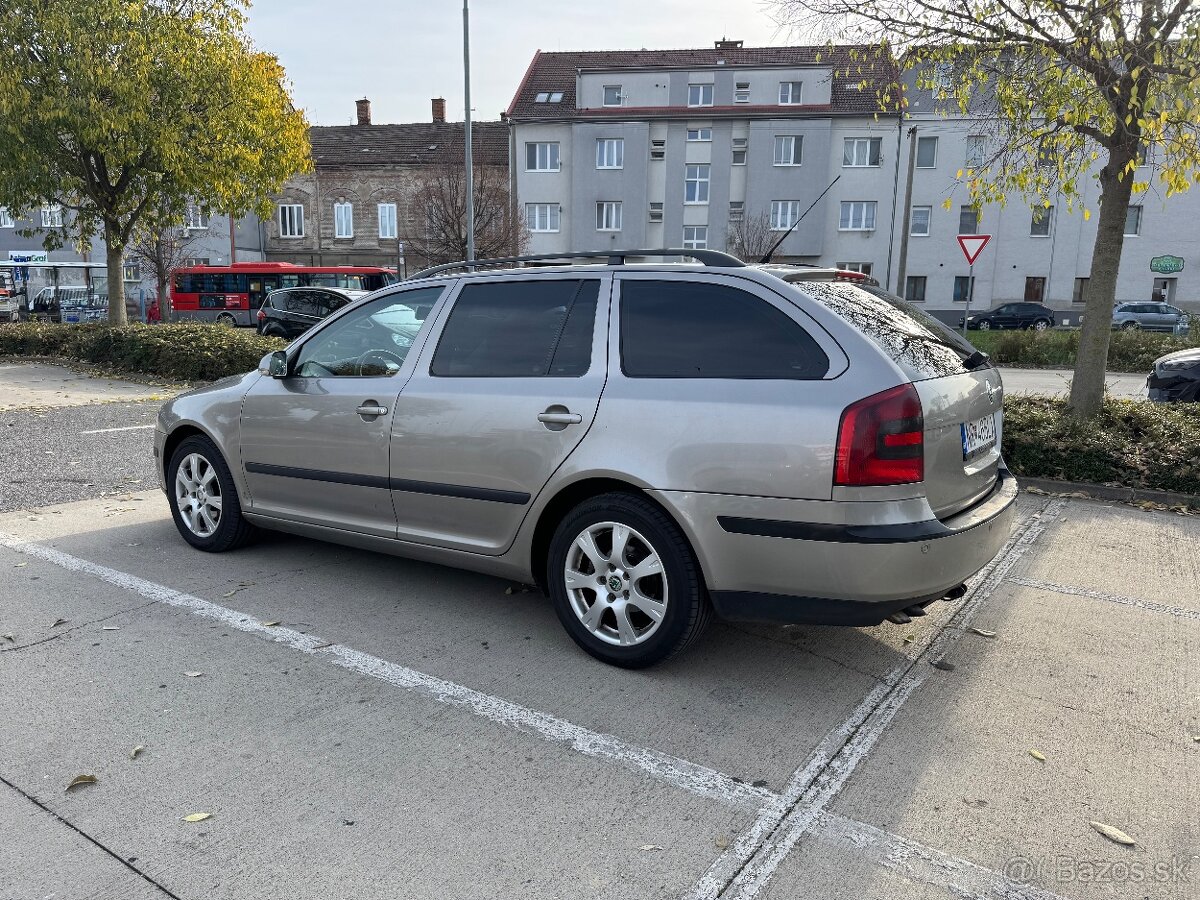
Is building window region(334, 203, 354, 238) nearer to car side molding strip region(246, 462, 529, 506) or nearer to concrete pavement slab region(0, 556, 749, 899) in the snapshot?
car side molding strip region(246, 462, 529, 506)

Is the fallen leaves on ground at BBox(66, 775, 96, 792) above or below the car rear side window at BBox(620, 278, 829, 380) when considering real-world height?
below

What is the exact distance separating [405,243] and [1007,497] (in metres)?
45.6

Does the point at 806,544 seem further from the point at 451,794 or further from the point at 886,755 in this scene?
the point at 451,794

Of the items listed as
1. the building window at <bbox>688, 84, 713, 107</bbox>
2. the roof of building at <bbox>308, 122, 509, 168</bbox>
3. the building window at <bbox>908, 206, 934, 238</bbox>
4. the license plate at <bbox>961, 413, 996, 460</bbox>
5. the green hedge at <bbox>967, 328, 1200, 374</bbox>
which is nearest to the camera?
the license plate at <bbox>961, 413, 996, 460</bbox>

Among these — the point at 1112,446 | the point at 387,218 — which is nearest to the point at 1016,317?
the point at 387,218

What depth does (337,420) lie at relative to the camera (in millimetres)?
4504

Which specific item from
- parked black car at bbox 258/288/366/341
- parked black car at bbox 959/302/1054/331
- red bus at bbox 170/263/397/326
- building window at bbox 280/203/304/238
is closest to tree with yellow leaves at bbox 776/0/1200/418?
parked black car at bbox 258/288/366/341

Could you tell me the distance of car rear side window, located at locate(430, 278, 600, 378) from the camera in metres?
3.87

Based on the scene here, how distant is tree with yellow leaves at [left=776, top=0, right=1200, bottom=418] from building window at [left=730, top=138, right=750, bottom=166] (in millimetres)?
35916

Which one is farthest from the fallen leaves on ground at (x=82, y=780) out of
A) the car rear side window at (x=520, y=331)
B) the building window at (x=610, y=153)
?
the building window at (x=610, y=153)

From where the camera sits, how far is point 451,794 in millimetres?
2762

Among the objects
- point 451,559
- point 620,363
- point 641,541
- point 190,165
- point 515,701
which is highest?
point 190,165

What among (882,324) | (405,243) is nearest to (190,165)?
(882,324)

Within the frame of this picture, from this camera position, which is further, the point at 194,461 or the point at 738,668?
the point at 194,461
